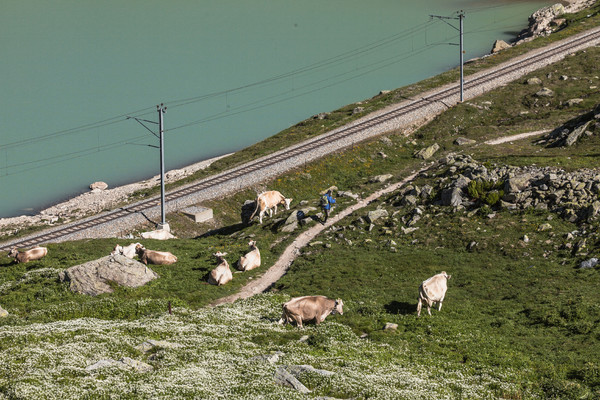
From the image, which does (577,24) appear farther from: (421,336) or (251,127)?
(421,336)

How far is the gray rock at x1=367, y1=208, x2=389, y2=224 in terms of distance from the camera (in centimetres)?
5422

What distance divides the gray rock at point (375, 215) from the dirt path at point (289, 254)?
299 cm

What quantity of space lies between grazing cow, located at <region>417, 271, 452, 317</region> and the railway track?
3681 centimetres

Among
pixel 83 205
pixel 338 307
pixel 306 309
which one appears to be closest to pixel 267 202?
pixel 338 307

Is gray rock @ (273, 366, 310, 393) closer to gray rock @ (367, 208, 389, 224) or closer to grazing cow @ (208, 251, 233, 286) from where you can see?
grazing cow @ (208, 251, 233, 286)

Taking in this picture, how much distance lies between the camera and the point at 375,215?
179 ft

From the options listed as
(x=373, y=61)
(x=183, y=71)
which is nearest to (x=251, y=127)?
(x=183, y=71)

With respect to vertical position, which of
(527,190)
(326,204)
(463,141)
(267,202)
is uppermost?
(527,190)

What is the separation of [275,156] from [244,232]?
80.2 ft

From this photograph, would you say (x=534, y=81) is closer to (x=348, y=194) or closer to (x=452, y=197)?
(x=348, y=194)

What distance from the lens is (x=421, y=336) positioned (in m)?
32.2

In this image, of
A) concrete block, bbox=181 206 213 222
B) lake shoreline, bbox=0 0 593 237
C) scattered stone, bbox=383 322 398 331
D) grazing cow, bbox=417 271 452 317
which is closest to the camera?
scattered stone, bbox=383 322 398 331

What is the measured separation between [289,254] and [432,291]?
16724 millimetres

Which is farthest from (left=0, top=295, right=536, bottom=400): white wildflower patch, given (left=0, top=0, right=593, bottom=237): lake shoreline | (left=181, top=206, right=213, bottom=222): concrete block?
(left=0, top=0, right=593, bottom=237): lake shoreline
